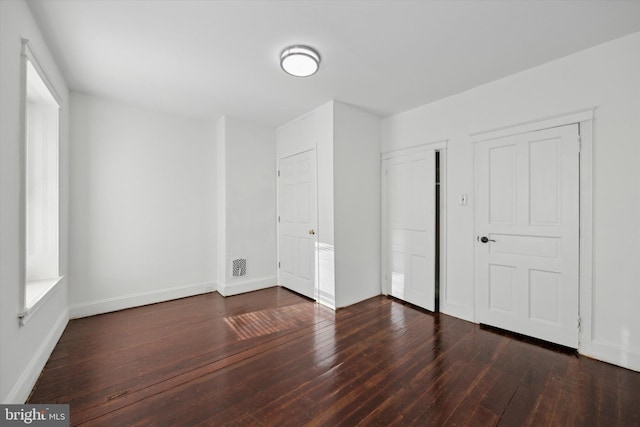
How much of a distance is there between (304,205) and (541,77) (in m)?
3.04

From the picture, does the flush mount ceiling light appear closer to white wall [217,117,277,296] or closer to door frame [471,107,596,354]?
white wall [217,117,277,296]

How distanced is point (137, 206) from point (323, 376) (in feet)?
10.7

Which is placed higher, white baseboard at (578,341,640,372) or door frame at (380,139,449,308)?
door frame at (380,139,449,308)

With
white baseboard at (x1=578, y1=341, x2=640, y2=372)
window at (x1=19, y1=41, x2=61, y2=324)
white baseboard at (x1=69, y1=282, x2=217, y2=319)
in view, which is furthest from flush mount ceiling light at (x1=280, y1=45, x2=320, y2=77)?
white baseboard at (x1=578, y1=341, x2=640, y2=372)

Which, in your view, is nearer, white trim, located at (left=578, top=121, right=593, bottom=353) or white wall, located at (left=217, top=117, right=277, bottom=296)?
white trim, located at (left=578, top=121, right=593, bottom=353)

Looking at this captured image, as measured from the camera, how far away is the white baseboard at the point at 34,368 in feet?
5.68

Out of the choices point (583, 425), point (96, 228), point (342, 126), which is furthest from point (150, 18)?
point (583, 425)

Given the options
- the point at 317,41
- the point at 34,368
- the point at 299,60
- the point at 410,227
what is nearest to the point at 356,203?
the point at 410,227

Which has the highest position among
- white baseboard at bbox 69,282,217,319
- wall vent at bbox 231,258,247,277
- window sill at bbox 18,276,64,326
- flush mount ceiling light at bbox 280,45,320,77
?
flush mount ceiling light at bbox 280,45,320,77

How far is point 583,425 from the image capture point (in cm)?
164

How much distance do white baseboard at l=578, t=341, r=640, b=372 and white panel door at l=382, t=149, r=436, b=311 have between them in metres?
1.40

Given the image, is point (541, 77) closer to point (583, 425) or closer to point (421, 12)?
point (421, 12)

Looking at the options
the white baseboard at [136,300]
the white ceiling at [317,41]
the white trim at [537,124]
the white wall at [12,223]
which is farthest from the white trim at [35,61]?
the white trim at [537,124]

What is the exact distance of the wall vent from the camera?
4.19m
